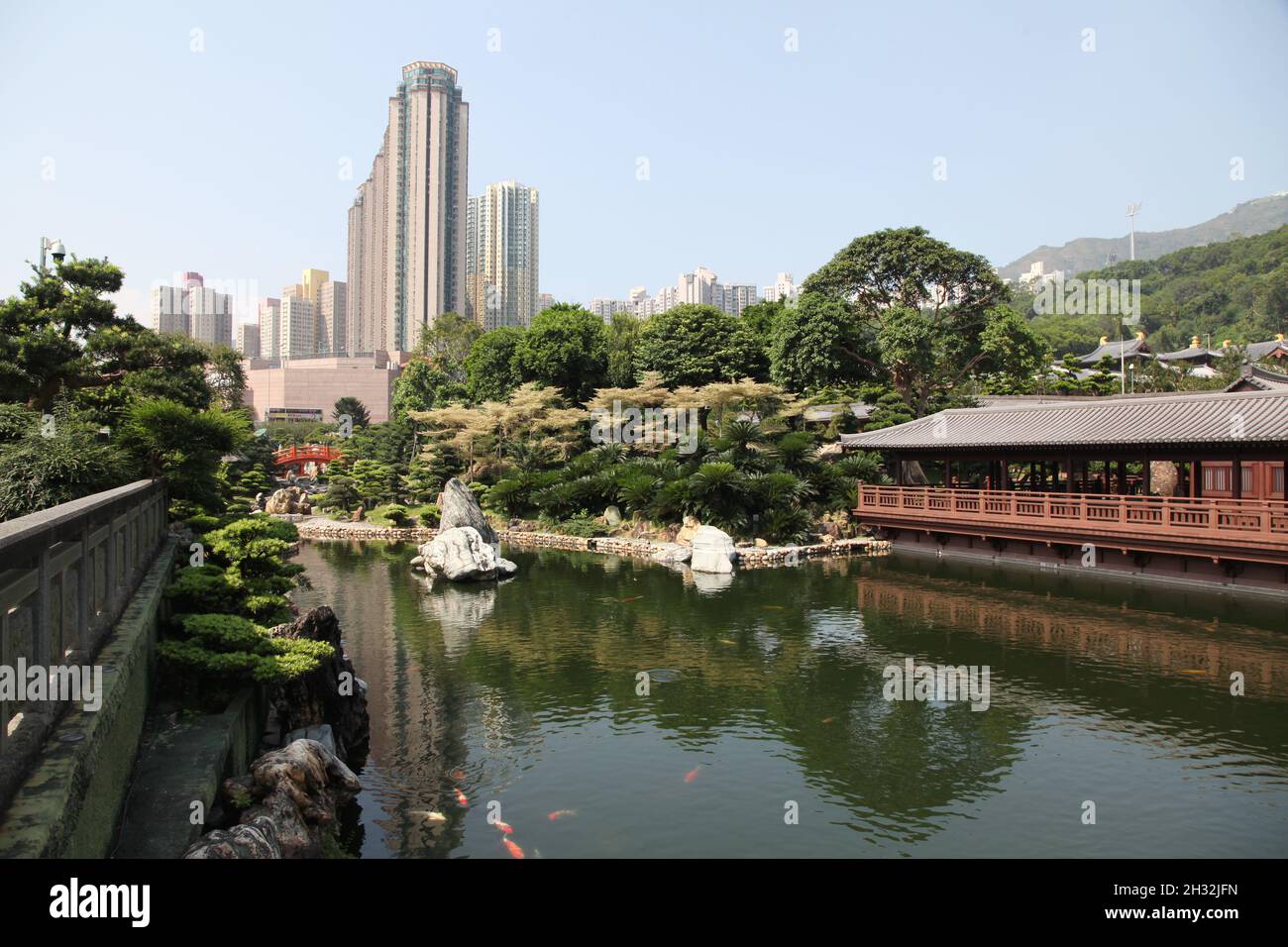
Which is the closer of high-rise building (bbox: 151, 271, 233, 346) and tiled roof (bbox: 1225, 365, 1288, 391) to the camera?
tiled roof (bbox: 1225, 365, 1288, 391)

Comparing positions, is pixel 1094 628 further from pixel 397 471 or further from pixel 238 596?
pixel 397 471

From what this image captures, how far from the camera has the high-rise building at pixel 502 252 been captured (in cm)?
10512

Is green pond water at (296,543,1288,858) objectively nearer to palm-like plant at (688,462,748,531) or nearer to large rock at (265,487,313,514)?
palm-like plant at (688,462,748,531)

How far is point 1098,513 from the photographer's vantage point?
2166 cm

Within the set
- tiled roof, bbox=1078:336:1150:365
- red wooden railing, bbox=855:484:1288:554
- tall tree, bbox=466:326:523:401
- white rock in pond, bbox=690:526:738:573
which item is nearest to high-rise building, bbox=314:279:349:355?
tall tree, bbox=466:326:523:401

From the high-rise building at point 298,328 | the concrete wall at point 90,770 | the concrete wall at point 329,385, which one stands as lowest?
the concrete wall at point 90,770

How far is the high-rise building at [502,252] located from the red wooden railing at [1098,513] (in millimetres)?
83283

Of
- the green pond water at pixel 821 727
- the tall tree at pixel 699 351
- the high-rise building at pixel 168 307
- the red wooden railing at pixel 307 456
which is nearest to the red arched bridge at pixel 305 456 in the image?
the red wooden railing at pixel 307 456

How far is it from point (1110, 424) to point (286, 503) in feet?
110

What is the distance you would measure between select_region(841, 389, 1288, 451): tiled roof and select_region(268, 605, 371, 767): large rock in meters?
18.8

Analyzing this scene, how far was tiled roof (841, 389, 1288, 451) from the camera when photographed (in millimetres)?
19209

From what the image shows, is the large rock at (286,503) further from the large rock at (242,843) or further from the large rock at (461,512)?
the large rock at (242,843)

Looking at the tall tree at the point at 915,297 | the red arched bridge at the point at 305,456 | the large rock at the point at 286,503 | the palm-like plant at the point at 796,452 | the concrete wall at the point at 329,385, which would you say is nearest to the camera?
the palm-like plant at the point at 796,452
